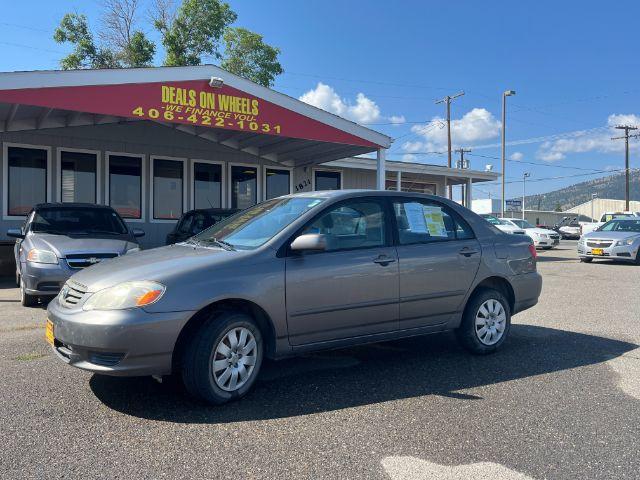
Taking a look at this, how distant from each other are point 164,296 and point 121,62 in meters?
28.0

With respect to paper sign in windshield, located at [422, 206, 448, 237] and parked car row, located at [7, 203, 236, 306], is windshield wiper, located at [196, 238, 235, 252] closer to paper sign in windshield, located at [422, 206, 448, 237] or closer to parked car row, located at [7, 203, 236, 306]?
parked car row, located at [7, 203, 236, 306]

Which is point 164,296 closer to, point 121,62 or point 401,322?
point 401,322

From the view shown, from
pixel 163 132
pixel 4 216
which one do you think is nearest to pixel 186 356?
pixel 4 216

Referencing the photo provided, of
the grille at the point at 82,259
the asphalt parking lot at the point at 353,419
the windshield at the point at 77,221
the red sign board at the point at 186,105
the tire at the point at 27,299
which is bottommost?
the asphalt parking lot at the point at 353,419

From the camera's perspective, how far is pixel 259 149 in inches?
643

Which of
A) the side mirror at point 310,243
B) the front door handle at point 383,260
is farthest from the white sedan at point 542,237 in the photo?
the side mirror at point 310,243

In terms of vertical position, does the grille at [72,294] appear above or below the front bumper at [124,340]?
above

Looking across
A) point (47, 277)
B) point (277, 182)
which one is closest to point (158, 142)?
point (277, 182)

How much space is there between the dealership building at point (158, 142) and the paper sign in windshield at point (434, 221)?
693 cm

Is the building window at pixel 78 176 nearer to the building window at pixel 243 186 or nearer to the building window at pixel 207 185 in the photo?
the building window at pixel 207 185

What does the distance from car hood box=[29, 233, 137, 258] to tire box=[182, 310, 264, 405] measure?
14.6ft

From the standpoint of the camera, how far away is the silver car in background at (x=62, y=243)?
7473 millimetres

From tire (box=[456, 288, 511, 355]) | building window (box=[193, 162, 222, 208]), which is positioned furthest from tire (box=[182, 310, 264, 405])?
building window (box=[193, 162, 222, 208])

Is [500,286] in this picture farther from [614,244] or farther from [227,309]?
[614,244]
